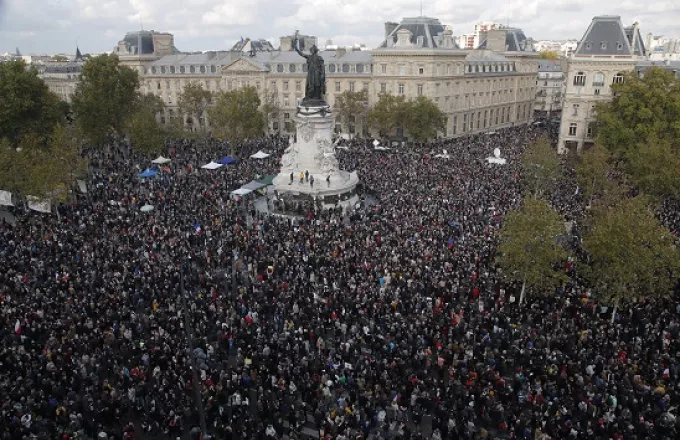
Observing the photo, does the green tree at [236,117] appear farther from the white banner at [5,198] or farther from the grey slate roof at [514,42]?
the grey slate roof at [514,42]

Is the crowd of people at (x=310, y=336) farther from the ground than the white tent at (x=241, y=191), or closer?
closer

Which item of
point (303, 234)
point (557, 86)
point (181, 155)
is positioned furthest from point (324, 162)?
point (557, 86)

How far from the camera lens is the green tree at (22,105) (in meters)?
50.9

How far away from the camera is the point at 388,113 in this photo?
64.2 meters

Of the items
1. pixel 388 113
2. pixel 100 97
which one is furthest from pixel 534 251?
pixel 100 97

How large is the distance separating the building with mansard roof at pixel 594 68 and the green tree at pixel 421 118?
1476cm

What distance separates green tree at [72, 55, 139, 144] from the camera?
193 ft

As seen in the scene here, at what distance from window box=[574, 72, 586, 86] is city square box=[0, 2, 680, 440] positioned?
216 millimetres

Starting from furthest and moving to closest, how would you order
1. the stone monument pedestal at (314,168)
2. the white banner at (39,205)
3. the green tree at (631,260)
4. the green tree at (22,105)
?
1. the green tree at (22,105)
2. the stone monument pedestal at (314,168)
3. the white banner at (39,205)
4. the green tree at (631,260)

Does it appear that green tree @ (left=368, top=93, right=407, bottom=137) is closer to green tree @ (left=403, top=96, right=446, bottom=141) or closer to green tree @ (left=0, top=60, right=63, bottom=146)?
green tree @ (left=403, top=96, right=446, bottom=141)

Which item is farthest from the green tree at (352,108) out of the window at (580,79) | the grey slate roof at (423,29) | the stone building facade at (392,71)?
the window at (580,79)

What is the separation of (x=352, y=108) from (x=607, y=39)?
3016 centimetres

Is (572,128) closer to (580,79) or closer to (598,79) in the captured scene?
(580,79)

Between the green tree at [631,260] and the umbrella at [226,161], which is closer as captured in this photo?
the green tree at [631,260]
